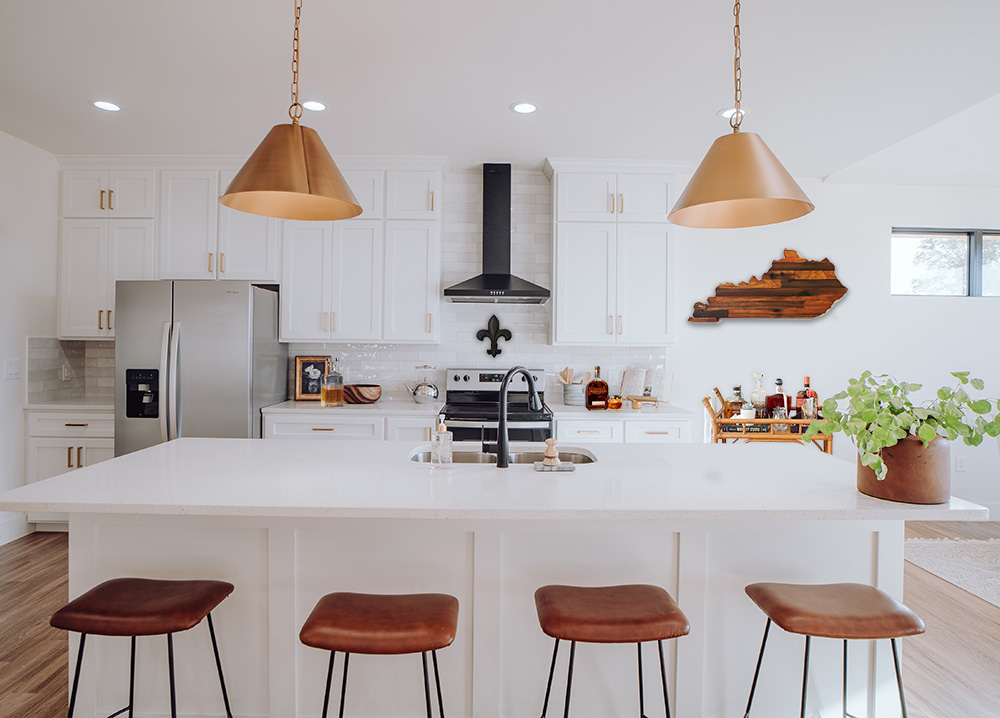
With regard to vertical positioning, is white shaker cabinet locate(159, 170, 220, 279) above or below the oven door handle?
above

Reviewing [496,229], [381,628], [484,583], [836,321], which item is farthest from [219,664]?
[836,321]

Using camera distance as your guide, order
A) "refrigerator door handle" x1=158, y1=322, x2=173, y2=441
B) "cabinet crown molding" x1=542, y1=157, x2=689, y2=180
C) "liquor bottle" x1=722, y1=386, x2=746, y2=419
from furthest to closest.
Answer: "liquor bottle" x1=722, y1=386, x2=746, y2=419 → "cabinet crown molding" x1=542, y1=157, x2=689, y2=180 → "refrigerator door handle" x1=158, y1=322, x2=173, y2=441

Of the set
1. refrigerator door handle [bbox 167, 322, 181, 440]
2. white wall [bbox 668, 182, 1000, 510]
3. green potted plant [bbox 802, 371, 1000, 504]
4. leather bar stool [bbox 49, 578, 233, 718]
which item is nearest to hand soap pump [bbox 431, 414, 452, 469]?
leather bar stool [bbox 49, 578, 233, 718]

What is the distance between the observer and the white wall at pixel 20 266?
374 cm

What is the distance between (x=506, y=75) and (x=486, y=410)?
1.99 meters

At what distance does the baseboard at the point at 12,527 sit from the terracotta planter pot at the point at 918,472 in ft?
15.7

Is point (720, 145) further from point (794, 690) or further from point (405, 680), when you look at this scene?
point (405, 680)

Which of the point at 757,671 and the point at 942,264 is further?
the point at 942,264

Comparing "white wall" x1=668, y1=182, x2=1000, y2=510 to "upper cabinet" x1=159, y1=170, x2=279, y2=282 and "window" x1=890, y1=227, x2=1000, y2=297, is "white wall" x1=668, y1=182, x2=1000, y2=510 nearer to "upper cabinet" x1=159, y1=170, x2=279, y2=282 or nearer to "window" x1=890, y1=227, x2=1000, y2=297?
"window" x1=890, y1=227, x2=1000, y2=297

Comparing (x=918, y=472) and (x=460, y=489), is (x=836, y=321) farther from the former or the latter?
(x=460, y=489)

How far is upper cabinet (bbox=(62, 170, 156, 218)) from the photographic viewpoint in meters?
4.05

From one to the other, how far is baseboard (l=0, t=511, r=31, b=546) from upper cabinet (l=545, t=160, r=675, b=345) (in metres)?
3.80

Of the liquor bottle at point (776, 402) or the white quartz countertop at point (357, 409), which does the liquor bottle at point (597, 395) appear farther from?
the liquor bottle at point (776, 402)

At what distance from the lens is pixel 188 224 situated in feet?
13.3
